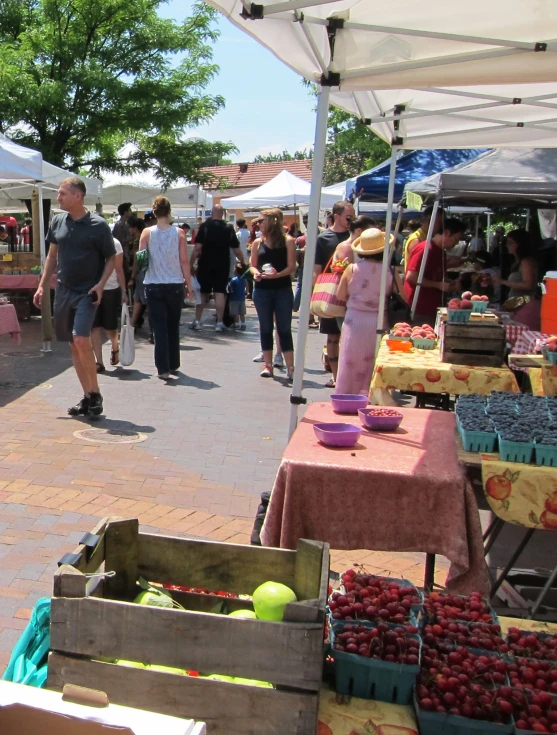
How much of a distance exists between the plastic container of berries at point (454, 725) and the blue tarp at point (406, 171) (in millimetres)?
10508

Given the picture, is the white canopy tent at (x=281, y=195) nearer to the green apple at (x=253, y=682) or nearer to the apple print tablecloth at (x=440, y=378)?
the apple print tablecloth at (x=440, y=378)

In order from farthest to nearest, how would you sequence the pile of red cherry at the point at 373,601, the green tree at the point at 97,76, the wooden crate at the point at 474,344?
the green tree at the point at 97,76
the wooden crate at the point at 474,344
the pile of red cherry at the point at 373,601

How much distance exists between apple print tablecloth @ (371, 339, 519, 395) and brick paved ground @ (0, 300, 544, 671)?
1.12m

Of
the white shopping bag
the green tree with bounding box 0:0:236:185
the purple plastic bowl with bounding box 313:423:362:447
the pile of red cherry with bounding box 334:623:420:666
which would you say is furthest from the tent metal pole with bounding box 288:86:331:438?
the green tree with bounding box 0:0:236:185

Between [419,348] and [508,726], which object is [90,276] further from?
[508,726]

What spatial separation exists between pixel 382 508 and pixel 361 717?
1.12 m

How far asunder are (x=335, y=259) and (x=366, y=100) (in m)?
1.94

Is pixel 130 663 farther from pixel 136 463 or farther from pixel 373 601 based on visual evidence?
pixel 136 463

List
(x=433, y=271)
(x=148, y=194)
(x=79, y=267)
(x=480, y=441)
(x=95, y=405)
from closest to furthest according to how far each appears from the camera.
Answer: (x=480, y=441) → (x=79, y=267) → (x=95, y=405) → (x=433, y=271) → (x=148, y=194)

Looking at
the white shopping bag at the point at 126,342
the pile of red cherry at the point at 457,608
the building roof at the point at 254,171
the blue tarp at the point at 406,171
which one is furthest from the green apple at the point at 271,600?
the building roof at the point at 254,171

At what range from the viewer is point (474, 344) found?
18.7 ft

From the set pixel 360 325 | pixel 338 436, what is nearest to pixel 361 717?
pixel 338 436

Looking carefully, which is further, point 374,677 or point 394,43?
point 394,43

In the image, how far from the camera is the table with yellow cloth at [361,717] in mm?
2146
